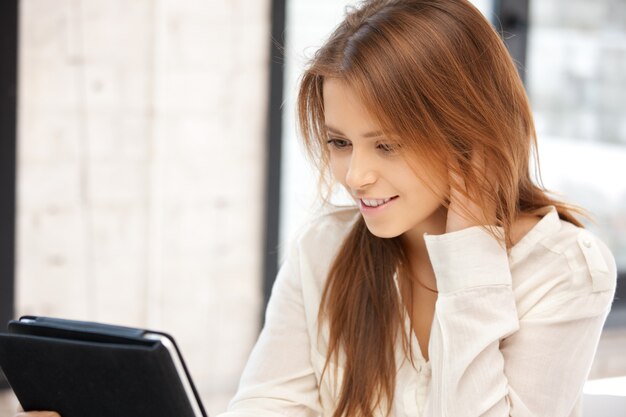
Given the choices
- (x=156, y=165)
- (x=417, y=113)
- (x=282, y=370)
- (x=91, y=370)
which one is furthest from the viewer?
(x=156, y=165)

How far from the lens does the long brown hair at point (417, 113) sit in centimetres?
114

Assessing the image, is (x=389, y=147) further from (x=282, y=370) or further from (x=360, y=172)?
(x=282, y=370)

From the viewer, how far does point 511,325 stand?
1173mm

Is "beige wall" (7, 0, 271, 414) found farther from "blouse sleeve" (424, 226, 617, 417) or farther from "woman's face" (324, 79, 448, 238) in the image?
"blouse sleeve" (424, 226, 617, 417)

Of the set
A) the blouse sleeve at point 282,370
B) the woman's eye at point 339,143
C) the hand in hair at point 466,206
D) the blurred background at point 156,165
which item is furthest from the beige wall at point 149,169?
the hand in hair at point 466,206

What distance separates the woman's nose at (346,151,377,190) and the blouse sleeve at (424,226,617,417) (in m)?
0.14

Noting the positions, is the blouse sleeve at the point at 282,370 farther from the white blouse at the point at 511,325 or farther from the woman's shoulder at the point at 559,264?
the woman's shoulder at the point at 559,264

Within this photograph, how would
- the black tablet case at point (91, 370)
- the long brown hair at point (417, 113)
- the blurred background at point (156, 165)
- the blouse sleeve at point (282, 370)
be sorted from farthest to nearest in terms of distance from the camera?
the blurred background at point (156, 165)
the blouse sleeve at point (282, 370)
the long brown hair at point (417, 113)
the black tablet case at point (91, 370)

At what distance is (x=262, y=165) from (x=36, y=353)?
1.58 m

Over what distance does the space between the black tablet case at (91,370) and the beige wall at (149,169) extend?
1.30m

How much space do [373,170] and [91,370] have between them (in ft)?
1.53

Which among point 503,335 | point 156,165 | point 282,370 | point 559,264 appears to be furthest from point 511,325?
point 156,165

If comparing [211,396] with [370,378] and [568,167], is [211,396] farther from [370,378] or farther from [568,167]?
[568,167]

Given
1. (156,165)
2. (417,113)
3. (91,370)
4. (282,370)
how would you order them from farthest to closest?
(156,165), (282,370), (417,113), (91,370)
